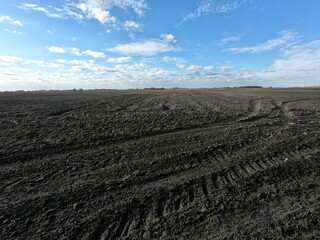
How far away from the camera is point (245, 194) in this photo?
124 inches

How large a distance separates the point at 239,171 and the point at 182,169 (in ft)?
3.76

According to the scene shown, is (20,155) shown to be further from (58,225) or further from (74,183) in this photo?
(58,225)

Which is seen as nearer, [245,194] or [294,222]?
[294,222]

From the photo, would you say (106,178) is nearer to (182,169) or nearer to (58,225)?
(58,225)

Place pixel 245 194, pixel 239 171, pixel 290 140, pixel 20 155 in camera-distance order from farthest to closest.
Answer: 1. pixel 290 140
2. pixel 20 155
3. pixel 239 171
4. pixel 245 194

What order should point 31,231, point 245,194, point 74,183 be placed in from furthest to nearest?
point 74,183
point 245,194
point 31,231

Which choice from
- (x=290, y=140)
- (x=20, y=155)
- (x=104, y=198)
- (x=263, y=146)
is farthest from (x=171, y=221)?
(x=290, y=140)

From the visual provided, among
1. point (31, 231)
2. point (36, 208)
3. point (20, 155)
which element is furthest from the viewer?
point (20, 155)

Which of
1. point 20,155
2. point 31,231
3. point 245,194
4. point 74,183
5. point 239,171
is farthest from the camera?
point 20,155

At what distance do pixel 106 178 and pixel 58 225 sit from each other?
1.28m

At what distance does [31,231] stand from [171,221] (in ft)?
5.85

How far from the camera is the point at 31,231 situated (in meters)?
2.48

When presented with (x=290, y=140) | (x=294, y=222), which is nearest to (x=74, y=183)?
(x=294, y=222)

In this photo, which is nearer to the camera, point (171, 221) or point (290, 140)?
point (171, 221)
